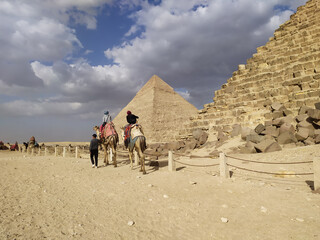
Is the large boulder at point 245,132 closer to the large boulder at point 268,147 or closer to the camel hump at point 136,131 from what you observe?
the large boulder at point 268,147

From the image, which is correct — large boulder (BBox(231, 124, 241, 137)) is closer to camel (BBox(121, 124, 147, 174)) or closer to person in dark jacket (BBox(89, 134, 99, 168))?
camel (BBox(121, 124, 147, 174))

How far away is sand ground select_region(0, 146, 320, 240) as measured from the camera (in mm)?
3203

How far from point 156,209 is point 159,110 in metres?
64.1

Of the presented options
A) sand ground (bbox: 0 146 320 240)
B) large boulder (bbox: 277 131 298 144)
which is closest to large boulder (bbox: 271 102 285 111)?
large boulder (bbox: 277 131 298 144)

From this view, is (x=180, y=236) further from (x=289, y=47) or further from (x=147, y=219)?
(x=289, y=47)

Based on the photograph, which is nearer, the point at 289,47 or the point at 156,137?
the point at 289,47

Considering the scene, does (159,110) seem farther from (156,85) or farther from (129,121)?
(129,121)

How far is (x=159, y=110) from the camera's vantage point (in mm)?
68125

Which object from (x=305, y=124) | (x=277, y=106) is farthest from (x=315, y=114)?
(x=277, y=106)

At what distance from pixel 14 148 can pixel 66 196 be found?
3199 centimetres

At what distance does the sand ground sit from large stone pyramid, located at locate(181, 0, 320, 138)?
28.3ft

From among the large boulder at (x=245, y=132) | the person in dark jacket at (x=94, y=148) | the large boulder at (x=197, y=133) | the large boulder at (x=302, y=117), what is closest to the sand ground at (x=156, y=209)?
the person in dark jacket at (x=94, y=148)

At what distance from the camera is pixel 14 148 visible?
1208 inches

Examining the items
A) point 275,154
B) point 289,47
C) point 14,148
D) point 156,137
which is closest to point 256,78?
point 289,47
